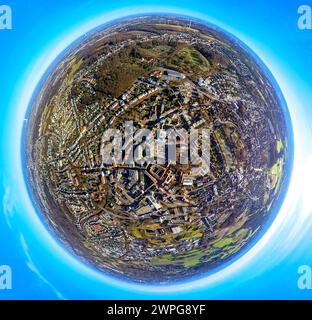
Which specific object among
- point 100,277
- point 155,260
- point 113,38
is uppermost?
point 113,38

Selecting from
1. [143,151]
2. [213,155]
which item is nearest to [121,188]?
[143,151]

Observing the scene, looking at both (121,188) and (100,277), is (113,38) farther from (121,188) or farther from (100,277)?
(100,277)

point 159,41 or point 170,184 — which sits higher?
point 159,41

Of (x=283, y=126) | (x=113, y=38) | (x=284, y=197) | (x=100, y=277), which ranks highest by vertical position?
(x=113, y=38)

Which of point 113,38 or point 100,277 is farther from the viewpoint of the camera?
point 100,277

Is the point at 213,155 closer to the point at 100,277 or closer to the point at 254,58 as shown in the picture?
the point at 254,58

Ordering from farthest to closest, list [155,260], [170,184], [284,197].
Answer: [284,197], [155,260], [170,184]

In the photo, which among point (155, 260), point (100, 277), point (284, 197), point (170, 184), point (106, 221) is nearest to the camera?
point (170, 184)

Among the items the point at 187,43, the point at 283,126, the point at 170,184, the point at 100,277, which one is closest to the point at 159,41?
the point at 187,43

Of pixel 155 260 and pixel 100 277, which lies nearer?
pixel 155 260
